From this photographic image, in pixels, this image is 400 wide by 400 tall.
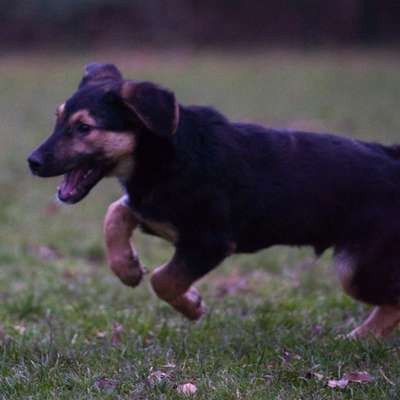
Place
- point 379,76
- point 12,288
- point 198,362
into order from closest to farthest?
point 198,362
point 12,288
point 379,76

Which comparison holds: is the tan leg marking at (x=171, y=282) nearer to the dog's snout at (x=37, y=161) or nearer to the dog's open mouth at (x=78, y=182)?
the dog's open mouth at (x=78, y=182)

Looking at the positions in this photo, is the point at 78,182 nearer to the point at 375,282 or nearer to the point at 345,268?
the point at 345,268

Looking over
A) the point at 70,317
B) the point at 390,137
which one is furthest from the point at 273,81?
the point at 70,317

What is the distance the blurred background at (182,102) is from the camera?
478 cm

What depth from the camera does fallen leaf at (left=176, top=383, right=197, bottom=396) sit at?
13.2ft

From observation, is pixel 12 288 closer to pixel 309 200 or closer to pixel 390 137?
pixel 309 200

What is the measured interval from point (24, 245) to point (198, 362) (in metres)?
3.83

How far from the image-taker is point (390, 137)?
13703mm

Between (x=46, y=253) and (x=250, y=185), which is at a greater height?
(x=250, y=185)

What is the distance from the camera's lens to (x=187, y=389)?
13.3ft

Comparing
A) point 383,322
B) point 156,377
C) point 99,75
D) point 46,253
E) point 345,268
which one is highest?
point 99,75

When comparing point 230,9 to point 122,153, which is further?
point 230,9

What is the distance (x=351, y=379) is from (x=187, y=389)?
0.84m

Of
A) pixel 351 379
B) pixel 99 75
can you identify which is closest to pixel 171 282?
pixel 351 379
